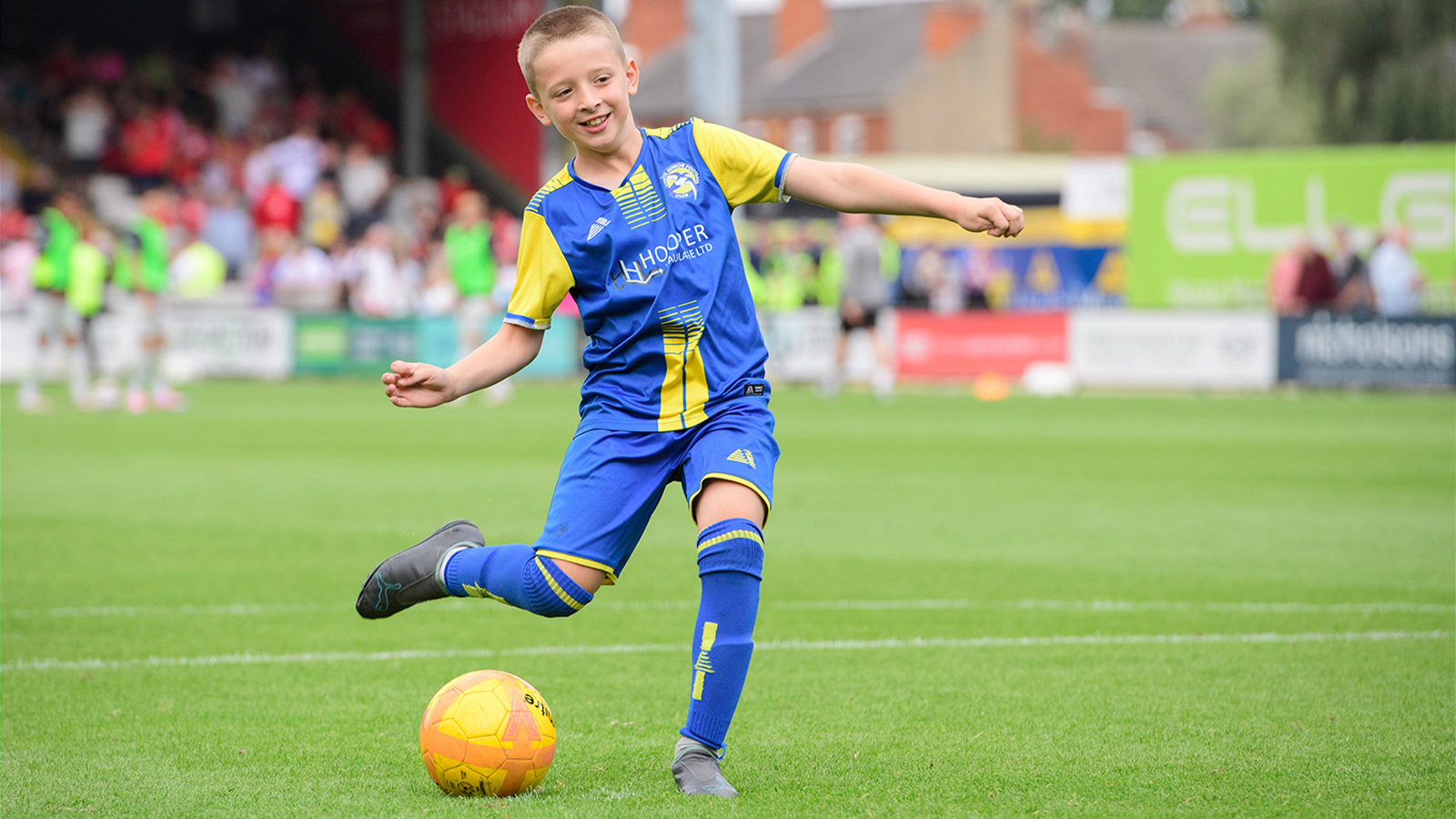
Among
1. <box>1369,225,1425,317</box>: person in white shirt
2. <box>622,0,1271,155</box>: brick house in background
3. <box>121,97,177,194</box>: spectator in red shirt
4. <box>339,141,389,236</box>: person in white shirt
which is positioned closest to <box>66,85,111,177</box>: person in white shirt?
<box>121,97,177,194</box>: spectator in red shirt

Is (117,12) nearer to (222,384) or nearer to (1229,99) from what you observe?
(222,384)

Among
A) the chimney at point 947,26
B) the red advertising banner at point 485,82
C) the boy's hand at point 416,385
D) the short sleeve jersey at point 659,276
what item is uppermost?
the chimney at point 947,26

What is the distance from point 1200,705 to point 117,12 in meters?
36.7

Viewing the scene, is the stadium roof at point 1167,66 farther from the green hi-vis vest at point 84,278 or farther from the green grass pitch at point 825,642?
the green grass pitch at point 825,642

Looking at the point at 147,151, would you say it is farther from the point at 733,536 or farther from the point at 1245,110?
the point at 1245,110

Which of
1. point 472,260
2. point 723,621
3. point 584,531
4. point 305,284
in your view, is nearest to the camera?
point 723,621

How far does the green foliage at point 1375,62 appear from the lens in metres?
34.1

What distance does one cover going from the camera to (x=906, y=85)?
220ft

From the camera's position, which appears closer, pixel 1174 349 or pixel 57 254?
pixel 57 254

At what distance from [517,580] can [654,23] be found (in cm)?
7583

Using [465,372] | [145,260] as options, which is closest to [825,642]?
[465,372]

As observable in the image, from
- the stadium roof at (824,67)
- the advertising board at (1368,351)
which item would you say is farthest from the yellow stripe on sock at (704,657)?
the stadium roof at (824,67)

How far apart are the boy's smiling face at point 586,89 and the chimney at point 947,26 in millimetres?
65202

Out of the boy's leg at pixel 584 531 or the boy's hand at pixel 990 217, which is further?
the boy's leg at pixel 584 531
